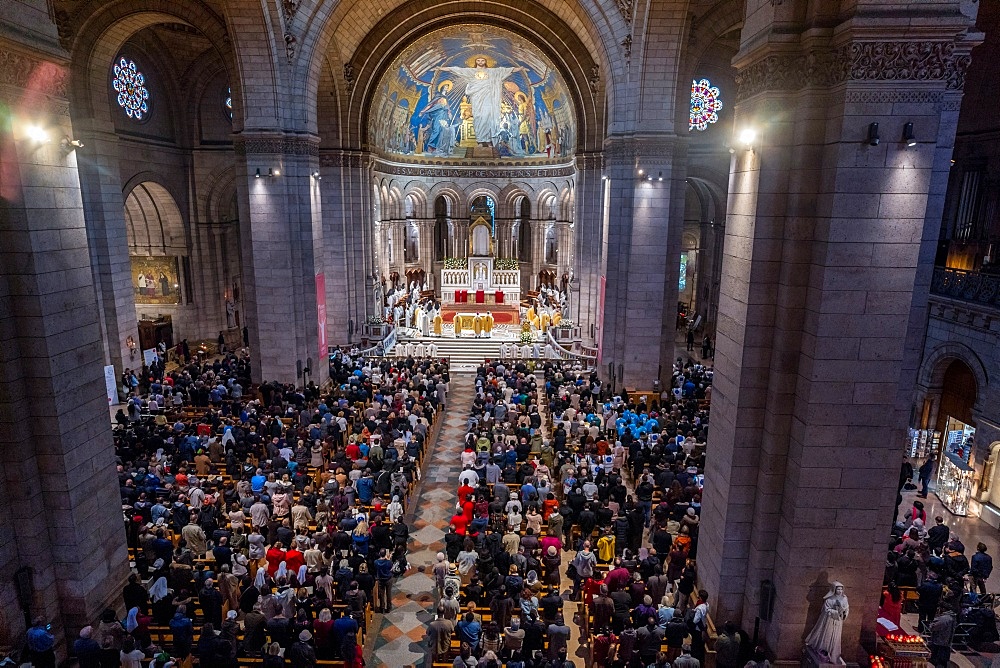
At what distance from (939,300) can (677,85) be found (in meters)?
10.3

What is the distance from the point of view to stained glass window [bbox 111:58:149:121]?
2478cm

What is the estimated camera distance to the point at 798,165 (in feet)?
27.1

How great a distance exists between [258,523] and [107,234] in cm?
1571

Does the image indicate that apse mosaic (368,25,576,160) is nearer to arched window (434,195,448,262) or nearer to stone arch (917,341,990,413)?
arched window (434,195,448,262)

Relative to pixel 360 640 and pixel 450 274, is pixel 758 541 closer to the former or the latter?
pixel 360 640

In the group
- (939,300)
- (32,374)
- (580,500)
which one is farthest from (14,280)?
(939,300)

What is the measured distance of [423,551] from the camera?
12766 millimetres

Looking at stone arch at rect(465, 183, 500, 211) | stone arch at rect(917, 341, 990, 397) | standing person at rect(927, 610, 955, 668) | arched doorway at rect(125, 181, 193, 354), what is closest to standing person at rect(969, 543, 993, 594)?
standing person at rect(927, 610, 955, 668)

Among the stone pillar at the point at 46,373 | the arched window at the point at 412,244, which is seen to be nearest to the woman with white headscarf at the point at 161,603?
the stone pillar at the point at 46,373

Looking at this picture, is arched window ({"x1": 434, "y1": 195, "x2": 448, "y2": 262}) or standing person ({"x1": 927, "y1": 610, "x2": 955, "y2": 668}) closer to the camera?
standing person ({"x1": 927, "y1": 610, "x2": 955, "y2": 668})

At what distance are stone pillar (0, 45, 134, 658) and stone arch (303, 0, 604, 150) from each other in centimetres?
1992

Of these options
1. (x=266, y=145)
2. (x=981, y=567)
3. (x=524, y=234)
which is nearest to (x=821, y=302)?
(x=981, y=567)

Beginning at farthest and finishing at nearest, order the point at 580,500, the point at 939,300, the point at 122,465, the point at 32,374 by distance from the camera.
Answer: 1. the point at 939,300
2. the point at 122,465
3. the point at 580,500
4. the point at 32,374

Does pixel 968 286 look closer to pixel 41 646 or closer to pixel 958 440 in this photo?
pixel 958 440
